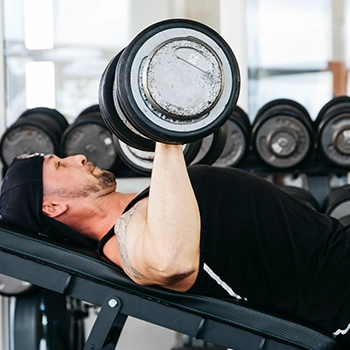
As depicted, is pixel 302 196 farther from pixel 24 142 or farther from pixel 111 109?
pixel 111 109

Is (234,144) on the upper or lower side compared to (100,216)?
upper

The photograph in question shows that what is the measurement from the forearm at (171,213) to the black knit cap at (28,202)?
48 centimetres

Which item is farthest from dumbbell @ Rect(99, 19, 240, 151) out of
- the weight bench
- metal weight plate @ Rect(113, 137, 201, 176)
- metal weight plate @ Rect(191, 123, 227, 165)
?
metal weight plate @ Rect(191, 123, 227, 165)

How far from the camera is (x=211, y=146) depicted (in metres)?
2.15

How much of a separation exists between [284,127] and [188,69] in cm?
146

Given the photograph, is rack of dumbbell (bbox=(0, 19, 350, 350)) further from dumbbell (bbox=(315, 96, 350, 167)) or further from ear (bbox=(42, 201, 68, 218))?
ear (bbox=(42, 201, 68, 218))

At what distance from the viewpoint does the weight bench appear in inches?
59.0

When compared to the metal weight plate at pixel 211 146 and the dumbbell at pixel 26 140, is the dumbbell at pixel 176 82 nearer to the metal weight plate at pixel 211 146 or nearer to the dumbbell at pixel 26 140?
the metal weight plate at pixel 211 146

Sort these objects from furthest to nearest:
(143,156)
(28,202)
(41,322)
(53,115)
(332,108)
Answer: (53,115) < (332,108) < (41,322) < (143,156) < (28,202)

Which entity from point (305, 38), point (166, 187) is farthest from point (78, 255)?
point (305, 38)

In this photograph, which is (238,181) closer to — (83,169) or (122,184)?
(83,169)

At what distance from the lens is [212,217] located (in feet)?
4.84

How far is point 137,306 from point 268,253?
0.32 meters

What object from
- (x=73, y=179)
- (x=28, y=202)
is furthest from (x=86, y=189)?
(x=28, y=202)
